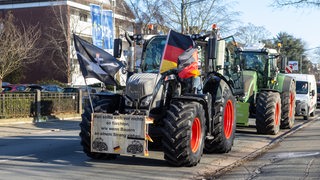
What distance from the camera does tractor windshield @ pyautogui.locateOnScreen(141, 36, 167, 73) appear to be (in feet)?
36.9

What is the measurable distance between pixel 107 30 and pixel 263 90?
471 inches

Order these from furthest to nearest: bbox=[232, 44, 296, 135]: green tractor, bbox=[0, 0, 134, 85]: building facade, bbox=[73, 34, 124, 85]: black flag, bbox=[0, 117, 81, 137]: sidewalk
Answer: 1. bbox=[0, 0, 134, 85]: building facade
2. bbox=[0, 117, 81, 137]: sidewalk
3. bbox=[232, 44, 296, 135]: green tractor
4. bbox=[73, 34, 124, 85]: black flag

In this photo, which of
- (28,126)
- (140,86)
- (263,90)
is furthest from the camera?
(28,126)

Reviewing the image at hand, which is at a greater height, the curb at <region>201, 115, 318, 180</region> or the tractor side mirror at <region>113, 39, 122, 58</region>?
the tractor side mirror at <region>113, 39, 122, 58</region>

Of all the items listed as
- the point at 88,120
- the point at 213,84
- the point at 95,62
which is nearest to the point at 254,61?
the point at 213,84

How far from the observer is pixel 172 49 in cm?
992

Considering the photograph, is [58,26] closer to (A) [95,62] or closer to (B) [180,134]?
(A) [95,62]

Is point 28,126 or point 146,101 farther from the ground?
point 146,101

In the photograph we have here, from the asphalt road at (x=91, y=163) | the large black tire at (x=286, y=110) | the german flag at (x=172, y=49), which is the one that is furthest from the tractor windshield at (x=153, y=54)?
the large black tire at (x=286, y=110)

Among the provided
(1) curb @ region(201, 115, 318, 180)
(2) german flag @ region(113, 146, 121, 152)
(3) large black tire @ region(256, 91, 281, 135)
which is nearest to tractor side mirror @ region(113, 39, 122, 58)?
(2) german flag @ region(113, 146, 121, 152)

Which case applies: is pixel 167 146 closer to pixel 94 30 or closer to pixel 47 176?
pixel 47 176

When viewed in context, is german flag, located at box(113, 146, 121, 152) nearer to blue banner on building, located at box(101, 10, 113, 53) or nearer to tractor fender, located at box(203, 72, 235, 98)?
tractor fender, located at box(203, 72, 235, 98)

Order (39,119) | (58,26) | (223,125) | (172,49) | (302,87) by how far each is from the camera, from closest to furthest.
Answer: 1. (172,49)
2. (223,125)
3. (39,119)
4. (302,87)
5. (58,26)

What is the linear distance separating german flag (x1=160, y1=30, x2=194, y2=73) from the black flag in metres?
1.27
